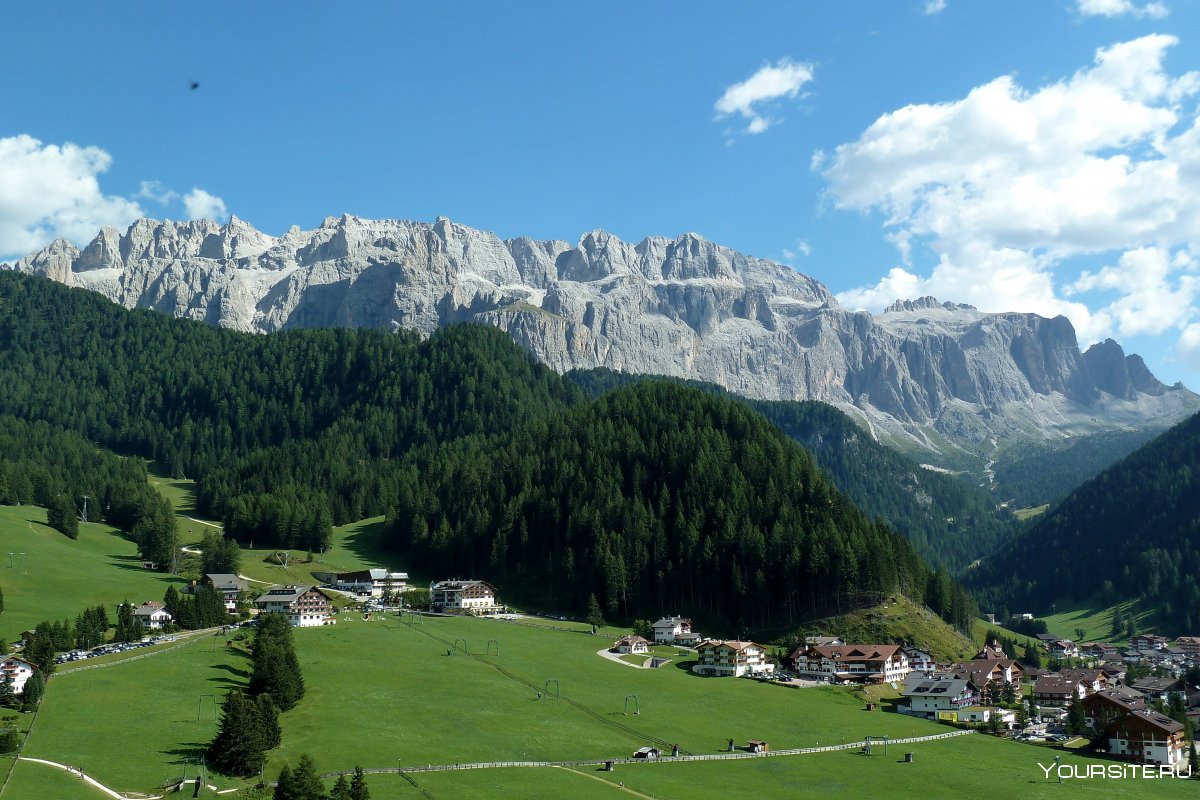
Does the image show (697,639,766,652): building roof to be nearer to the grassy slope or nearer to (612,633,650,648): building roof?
(612,633,650,648): building roof

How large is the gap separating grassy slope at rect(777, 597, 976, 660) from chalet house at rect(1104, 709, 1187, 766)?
4175 cm

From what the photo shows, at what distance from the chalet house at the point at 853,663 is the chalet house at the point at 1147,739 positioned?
1220 inches

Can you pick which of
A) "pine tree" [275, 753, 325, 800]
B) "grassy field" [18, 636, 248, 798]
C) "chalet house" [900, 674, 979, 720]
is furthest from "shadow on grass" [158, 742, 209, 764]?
"chalet house" [900, 674, 979, 720]

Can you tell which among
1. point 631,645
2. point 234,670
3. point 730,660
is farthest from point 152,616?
point 730,660

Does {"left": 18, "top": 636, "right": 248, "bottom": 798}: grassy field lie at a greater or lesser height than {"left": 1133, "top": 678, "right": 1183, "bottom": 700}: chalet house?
greater

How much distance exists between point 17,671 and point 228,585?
6025 cm

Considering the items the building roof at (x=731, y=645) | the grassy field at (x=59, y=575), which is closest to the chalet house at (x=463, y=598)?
the grassy field at (x=59, y=575)

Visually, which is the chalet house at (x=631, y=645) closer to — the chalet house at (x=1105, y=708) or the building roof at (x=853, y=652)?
the building roof at (x=853, y=652)

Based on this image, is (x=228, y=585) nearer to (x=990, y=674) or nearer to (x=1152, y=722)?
(x=990, y=674)

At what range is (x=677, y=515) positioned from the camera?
620 feet

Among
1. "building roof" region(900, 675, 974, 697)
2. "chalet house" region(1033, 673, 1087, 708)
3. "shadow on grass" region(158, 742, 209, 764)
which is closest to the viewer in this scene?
"shadow on grass" region(158, 742, 209, 764)

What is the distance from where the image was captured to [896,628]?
155 meters

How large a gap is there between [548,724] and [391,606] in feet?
236

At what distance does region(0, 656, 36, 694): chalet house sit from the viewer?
9656cm
